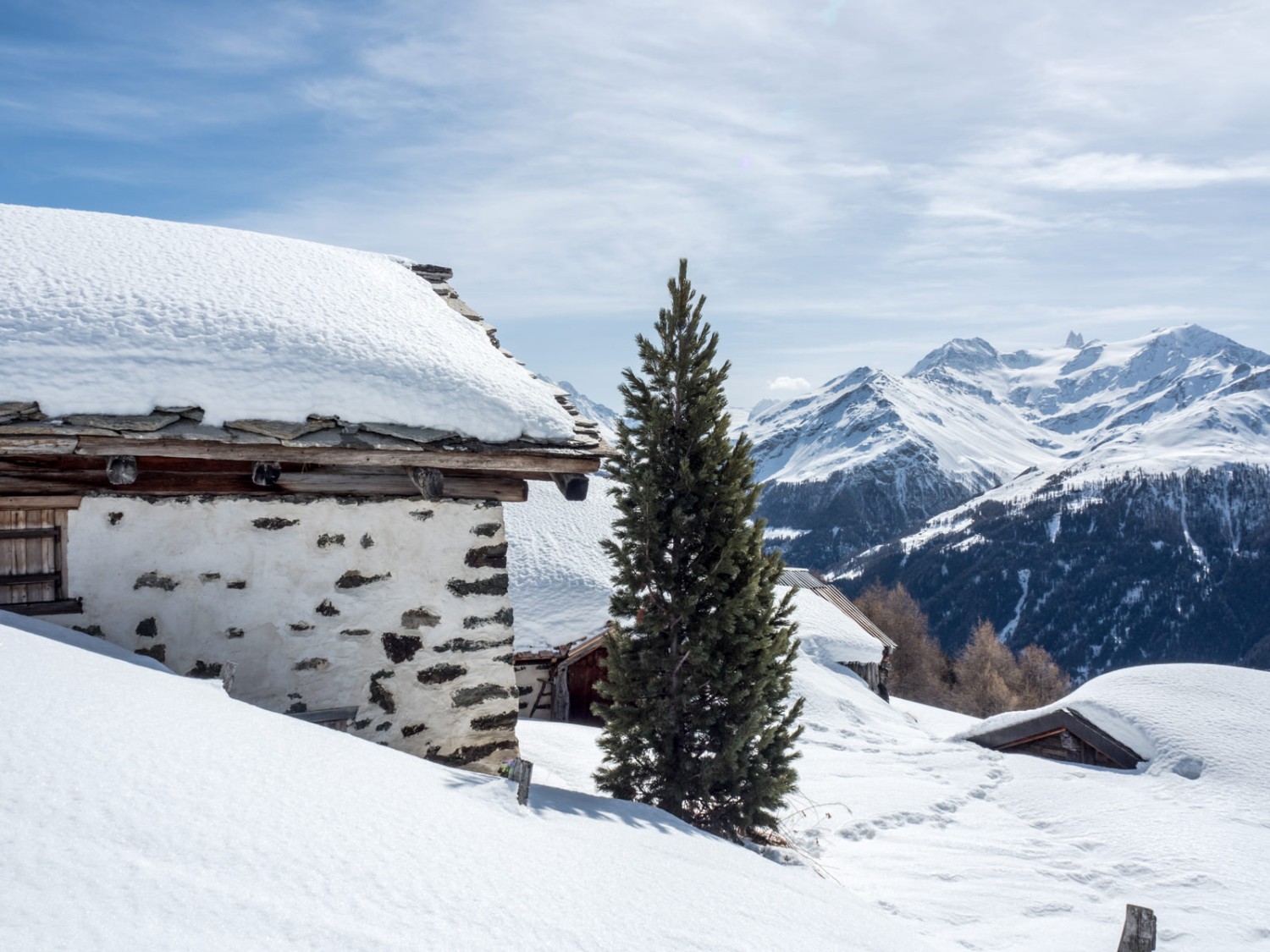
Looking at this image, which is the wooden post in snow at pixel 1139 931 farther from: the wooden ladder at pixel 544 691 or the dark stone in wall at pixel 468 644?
the wooden ladder at pixel 544 691

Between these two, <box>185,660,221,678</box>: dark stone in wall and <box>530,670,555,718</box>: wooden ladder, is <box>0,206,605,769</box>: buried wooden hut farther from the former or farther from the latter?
<box>530,670,555,718</box>: wooden ladder

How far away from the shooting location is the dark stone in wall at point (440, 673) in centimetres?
→ 613

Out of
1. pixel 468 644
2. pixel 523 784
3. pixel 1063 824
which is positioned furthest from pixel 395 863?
pixel 1063 824

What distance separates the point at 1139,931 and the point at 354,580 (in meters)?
4.89

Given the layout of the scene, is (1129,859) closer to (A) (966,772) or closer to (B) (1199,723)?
(A) (966,772)

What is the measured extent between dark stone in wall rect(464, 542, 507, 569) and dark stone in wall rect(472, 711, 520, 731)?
113 cm

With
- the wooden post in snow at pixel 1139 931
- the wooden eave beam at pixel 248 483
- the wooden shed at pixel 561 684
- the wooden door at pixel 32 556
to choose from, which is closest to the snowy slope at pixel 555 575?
the wooden shed at pixel 561 684

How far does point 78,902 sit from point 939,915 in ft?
20.1

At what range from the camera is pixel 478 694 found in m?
6.35

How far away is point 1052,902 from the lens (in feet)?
22.8

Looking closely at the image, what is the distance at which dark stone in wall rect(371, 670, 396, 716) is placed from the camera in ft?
19.5

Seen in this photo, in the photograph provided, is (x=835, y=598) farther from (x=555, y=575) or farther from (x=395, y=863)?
(x=395, y=863)

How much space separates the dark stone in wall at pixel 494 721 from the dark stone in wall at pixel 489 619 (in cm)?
69

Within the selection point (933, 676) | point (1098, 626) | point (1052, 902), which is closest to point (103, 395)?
point (1052, 902)
